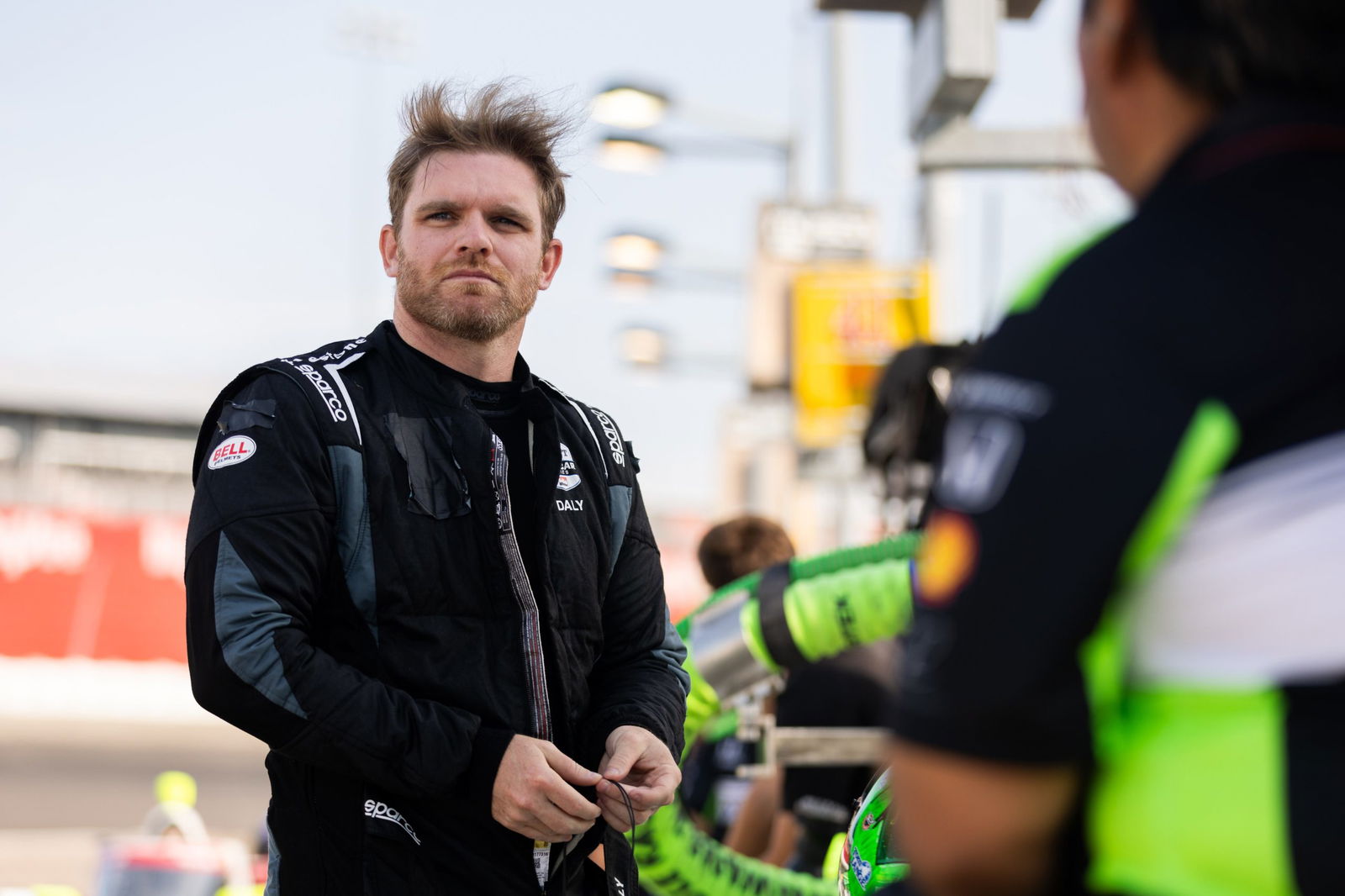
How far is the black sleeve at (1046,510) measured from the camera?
1.07m

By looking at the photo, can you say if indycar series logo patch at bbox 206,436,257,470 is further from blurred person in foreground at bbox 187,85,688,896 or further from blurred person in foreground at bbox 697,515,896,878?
blurred person in foreground at bbox 697,515,896,878

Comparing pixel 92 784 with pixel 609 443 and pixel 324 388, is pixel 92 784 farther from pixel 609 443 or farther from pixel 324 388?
pixel 324 388

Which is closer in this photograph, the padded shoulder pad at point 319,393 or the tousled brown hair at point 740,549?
the padded shoulder pad at point 319,393

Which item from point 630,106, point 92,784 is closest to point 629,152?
point 630,106

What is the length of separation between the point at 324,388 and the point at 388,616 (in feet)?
1.29

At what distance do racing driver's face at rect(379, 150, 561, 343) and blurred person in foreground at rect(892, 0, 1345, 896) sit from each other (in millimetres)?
1679

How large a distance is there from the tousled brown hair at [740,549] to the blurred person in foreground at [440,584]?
2.89m

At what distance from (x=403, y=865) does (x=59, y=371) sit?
39.4 m

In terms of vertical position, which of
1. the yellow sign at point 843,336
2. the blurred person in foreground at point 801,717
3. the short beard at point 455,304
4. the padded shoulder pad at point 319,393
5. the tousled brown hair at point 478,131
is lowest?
the blurred person in foreground at point 801,717

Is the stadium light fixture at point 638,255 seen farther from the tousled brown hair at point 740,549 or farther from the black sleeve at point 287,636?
the black sleeve at point 287,636

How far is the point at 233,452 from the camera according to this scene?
2398 mm

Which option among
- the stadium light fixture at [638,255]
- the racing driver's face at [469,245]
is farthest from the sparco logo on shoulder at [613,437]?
the stadium light fixture at [638,255]

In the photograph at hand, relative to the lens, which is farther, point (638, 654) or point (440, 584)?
point (638, 654)

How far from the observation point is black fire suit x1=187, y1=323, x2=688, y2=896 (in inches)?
90.4
